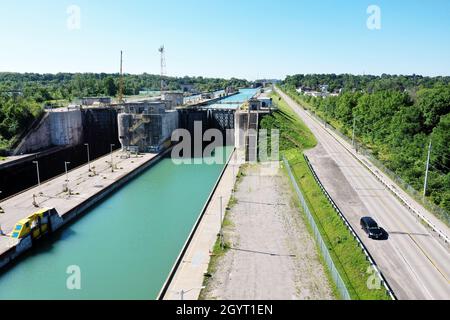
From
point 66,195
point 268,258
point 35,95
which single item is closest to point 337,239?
point 268,258

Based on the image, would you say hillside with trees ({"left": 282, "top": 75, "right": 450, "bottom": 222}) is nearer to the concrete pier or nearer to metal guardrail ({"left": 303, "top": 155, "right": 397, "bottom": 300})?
metal guardrail ({"left": 303, "top": 155, "right": 397, "bottom": 300})

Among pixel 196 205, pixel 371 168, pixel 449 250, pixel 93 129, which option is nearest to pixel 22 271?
pixel 196 205

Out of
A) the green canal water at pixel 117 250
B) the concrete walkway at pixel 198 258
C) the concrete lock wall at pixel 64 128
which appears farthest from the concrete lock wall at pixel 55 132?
the concrete walkway at pixel 198 258

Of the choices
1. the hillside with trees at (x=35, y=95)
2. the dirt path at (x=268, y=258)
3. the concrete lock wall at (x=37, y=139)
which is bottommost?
the dirt path at (x=268, y=258)

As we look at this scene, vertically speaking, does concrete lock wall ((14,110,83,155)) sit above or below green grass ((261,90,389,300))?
above

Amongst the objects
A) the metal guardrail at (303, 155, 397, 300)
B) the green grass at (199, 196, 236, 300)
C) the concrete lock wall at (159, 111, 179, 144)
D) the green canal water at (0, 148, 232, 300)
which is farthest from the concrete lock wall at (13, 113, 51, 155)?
the metal guardrail at (303, 155, 397, 300)

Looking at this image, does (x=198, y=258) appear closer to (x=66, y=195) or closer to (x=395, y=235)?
(x=395, y=235)

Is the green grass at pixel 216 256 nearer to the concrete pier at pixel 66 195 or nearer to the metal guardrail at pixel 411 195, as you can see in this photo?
the concrete pier at pixel 66 195
